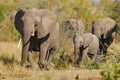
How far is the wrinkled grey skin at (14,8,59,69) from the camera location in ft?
36.7

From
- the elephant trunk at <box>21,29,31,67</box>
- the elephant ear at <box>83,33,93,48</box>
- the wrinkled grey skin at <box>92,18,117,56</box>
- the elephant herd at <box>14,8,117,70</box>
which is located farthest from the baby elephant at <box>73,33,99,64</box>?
the elephant trunk at <box>21,29,31,67</box>

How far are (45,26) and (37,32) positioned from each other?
371mm

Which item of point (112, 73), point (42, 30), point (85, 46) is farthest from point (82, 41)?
point (112, 73)

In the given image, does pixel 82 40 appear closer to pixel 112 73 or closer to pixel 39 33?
pixel 39 33

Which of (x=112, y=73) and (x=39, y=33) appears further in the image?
(x=39, y=33)

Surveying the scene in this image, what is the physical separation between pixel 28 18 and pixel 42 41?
941mm

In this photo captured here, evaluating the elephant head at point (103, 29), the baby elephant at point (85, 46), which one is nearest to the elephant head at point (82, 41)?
the baby elephant at point (85, 46)

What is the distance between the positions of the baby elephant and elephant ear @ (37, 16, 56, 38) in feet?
10.4

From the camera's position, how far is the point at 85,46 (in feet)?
56.3

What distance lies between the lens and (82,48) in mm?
17172

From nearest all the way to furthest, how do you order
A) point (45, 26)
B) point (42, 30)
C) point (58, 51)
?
point (42, 30), point (45, 26), point (58, 51)

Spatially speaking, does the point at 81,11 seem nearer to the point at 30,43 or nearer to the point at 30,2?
the point at 30,2

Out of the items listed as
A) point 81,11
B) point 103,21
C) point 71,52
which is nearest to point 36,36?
point 71,52

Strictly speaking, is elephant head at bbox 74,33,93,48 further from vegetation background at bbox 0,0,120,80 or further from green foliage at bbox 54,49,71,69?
green foliage at bbox 54,49,71,69
